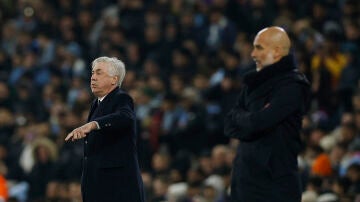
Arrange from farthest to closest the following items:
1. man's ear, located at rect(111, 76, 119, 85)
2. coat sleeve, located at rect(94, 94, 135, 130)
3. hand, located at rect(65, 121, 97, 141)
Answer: man's ear, located at rect(111, 76, 119, 85) → coat sleeve, located at rect(94, 94, 135, 130) → hand, located at rect(65, 121, 97, 141)

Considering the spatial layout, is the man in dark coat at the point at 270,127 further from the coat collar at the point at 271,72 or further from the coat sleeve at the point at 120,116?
the coat sleeve at the point at 120,116

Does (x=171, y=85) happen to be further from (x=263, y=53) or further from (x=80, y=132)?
(x=80, y=132)

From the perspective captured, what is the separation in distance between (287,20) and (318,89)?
5.89 ft

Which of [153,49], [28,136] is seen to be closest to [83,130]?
[28,136]

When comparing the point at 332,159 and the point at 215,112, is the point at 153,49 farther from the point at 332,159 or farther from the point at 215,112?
the point at 332,159

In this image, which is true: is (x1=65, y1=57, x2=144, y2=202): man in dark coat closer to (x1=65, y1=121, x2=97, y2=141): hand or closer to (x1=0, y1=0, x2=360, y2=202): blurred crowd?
(x1=65, y1=121, x2=97, y2=141): hand

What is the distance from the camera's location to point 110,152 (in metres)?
6.44

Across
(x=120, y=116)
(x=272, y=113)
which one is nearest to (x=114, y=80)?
(x=120, y=116)

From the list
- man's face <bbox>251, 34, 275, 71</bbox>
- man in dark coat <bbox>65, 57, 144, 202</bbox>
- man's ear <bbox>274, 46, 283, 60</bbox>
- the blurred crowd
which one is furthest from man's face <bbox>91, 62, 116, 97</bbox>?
the blurred crowd

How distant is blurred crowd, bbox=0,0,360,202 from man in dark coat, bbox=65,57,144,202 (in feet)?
11.7

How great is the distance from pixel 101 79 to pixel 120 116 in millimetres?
350

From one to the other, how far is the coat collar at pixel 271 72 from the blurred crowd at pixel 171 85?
3.51m

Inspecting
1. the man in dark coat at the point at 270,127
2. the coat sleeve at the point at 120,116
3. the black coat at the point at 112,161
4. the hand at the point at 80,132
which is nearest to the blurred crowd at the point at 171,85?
the man in dark coat at the point at 270,127

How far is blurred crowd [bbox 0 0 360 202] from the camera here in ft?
37.1
